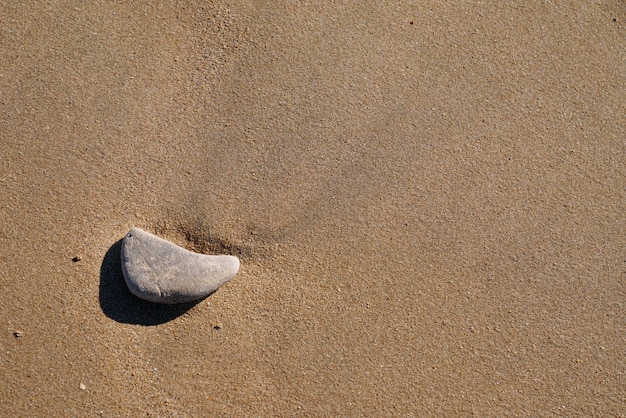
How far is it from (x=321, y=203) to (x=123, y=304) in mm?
872

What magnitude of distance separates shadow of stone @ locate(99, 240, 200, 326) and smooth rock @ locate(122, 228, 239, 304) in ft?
0.18

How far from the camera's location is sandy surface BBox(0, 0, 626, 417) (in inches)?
81.0

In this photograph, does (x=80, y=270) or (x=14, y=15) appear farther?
(x=14, y=15)

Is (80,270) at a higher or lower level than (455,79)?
lower

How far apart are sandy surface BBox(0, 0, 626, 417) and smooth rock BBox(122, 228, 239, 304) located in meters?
0.07

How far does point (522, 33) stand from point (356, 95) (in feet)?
2.56

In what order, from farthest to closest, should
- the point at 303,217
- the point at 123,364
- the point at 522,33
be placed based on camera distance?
the point at 522,33 < the point at 303,217 < the point at 123,364

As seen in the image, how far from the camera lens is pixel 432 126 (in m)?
2.25

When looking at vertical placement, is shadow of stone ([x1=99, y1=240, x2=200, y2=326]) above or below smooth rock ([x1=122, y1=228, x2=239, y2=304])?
below

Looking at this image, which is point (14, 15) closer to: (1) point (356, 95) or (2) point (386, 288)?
(1) point (356, 95)

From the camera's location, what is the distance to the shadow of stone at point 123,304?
6.75 ft

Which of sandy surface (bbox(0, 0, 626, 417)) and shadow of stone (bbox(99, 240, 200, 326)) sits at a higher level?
sandy surface (bbox(0, 0, 626, 417))

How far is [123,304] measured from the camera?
207 cm

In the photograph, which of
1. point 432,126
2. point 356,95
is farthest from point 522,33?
point 356,95
